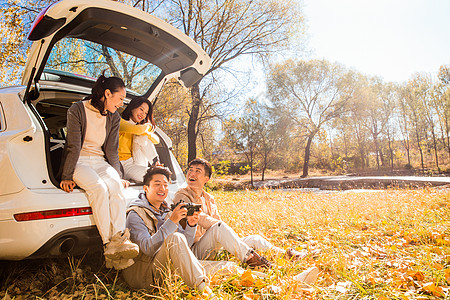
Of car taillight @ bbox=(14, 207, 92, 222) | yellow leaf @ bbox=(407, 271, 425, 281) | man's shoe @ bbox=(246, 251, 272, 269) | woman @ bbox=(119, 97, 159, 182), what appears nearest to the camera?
car taillight @ bbox=(14, 207, 92, 222)

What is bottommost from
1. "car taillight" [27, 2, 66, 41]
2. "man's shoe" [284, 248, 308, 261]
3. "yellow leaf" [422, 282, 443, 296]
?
"yellow leaf" [422, 282, 443, 296]

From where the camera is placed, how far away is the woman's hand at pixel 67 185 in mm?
2102

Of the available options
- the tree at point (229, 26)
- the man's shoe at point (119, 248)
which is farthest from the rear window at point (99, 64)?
the tree at point (229, 26)

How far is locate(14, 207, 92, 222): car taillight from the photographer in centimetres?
188

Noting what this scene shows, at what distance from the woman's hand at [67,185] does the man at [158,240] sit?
0.49m

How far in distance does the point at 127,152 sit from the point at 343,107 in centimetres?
2446

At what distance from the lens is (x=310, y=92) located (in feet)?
82.9

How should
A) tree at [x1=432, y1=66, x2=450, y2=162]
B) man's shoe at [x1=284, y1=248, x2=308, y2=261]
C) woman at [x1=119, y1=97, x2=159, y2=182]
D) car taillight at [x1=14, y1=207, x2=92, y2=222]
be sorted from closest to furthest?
1. car taillight at [x1=14, y1=207, x2=92, y2=222]
2. man's shoe at [x1=284, y1=248, x2=308, y2=261]
3. woman at [x1=119, y1=97, x2=159, y2=182]
4. tree at [x1=432, y1=66, x2=450, y2=162]

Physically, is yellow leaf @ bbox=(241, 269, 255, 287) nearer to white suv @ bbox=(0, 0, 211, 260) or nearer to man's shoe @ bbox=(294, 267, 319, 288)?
man's shoe @ bbox=(294, 267, 319, 288)

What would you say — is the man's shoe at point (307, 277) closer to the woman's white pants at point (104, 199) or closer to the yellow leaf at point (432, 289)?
the yellow leaf at point (432, 289)

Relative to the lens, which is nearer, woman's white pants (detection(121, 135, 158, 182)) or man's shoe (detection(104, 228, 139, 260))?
man's shoe (detection(104, 228, 139, 260))

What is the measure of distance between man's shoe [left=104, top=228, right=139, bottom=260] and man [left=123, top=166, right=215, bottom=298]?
0.47 feet

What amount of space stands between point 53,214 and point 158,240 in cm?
75

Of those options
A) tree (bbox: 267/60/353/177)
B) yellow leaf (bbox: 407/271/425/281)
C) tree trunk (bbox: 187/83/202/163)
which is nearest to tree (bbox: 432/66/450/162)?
tree (bbox: 267/60/353/177)
